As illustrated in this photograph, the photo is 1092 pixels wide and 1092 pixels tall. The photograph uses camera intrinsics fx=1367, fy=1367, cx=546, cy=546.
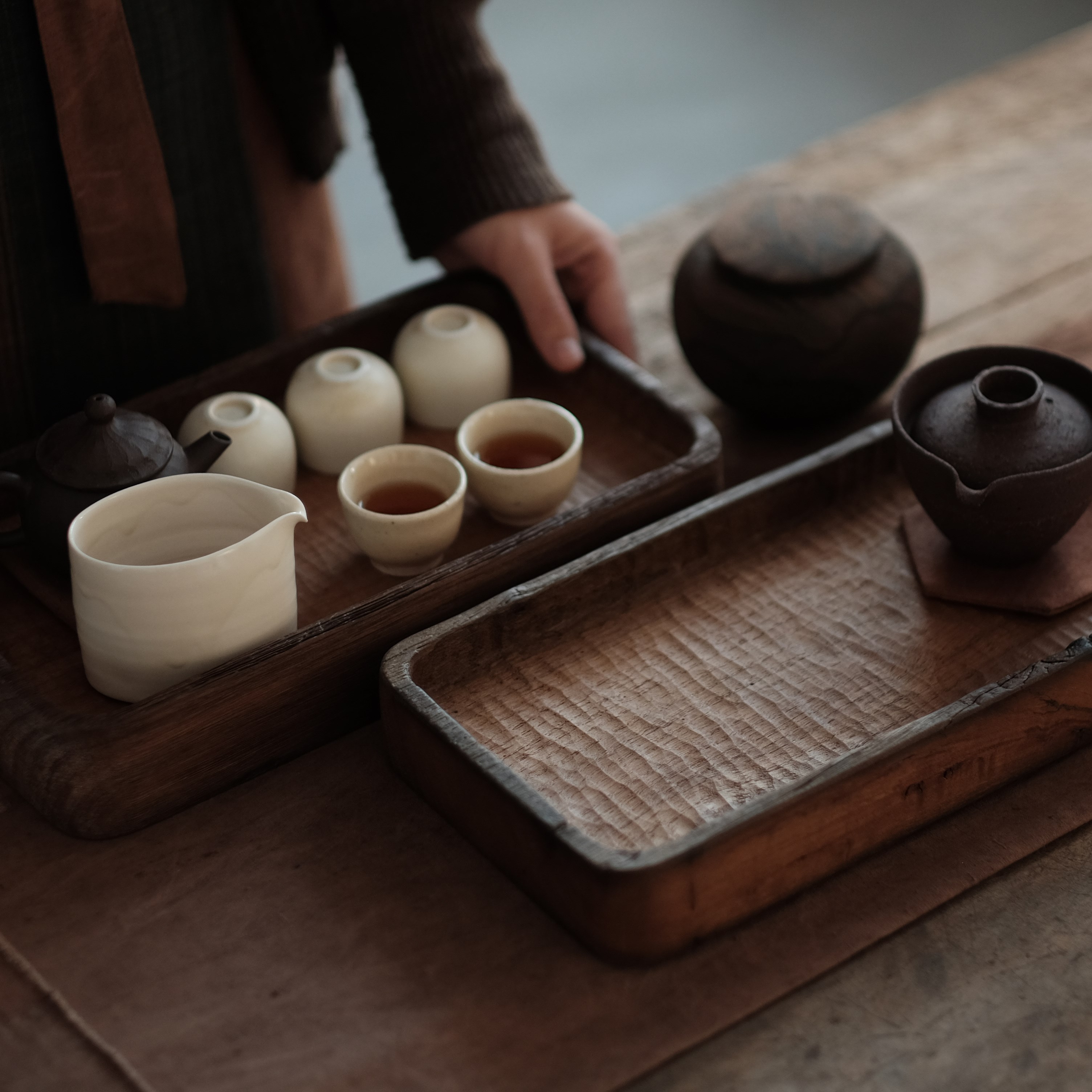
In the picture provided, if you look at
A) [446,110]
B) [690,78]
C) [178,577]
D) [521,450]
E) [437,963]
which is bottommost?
[690,78]

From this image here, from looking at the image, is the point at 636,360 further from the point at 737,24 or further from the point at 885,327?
the point at 737,24

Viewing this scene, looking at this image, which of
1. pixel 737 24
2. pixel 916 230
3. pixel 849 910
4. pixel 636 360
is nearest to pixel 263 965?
pixel 849 910

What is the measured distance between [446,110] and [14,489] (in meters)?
0.57

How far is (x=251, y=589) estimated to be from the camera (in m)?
0.92

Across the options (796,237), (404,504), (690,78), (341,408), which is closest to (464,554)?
(404,504)

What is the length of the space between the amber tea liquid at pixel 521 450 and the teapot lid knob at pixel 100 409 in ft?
0.99

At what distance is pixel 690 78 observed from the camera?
3633 millimetres

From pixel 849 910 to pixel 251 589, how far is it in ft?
1.45

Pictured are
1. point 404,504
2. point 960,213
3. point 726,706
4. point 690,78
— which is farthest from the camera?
point 690,78

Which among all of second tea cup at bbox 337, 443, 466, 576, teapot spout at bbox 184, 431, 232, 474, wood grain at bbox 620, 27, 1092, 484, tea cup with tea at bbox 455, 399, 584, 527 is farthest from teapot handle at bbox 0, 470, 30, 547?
wood grain at bbox 620, 27, 1092, 484

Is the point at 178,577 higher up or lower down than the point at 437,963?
higher up

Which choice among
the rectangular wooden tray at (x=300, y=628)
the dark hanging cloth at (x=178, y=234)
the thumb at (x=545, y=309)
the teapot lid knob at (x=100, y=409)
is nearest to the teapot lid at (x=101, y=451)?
the teapot lid knob at (x=100, y=409)

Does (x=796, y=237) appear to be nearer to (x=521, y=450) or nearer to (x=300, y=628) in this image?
(x=521, y=450)

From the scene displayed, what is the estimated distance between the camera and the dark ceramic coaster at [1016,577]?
1.03 m
